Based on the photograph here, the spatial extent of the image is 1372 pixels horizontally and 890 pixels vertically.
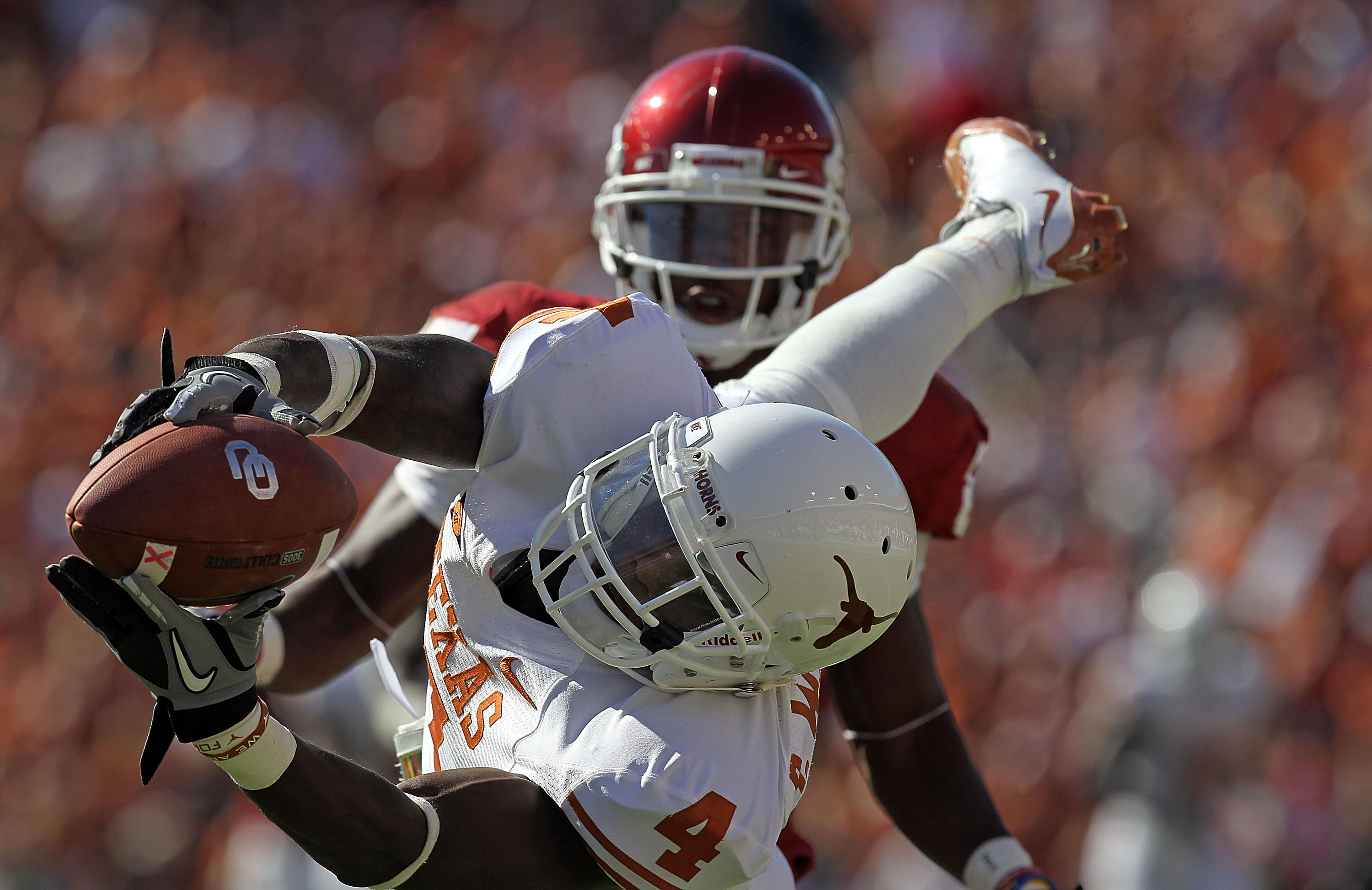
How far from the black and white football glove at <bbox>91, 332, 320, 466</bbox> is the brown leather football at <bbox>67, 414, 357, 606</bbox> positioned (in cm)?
1

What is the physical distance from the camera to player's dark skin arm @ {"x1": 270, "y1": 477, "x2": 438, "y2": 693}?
2.26m

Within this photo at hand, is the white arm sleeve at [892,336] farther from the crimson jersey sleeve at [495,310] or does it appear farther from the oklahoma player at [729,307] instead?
the crimson jersey sleeve at [495,310]

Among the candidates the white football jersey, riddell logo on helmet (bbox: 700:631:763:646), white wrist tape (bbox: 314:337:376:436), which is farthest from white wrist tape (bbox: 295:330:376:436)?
riddell logo on helmet (bbox: 700:631:763:646)

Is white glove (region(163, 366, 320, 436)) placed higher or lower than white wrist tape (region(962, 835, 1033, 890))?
higher

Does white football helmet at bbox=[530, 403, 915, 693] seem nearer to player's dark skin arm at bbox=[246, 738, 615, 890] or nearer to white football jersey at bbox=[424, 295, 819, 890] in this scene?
white football jersey at bbox=[424, 295, 819, 890]

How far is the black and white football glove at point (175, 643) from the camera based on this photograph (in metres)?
1.12

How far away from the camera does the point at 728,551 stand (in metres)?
1.31

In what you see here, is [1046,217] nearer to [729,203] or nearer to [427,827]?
[729,203]

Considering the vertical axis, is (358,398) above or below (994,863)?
above

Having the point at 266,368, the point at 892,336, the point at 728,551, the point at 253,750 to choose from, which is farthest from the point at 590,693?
the point at 892,336

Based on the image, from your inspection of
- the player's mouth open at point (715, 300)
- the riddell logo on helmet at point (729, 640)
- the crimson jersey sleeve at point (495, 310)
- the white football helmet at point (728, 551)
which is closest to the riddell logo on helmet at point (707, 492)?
the white football helmet at point (728, 551)

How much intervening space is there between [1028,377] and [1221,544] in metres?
0.91

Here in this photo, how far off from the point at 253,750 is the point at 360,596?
112 centimetres

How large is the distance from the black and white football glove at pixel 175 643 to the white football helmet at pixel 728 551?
297 millimetres
